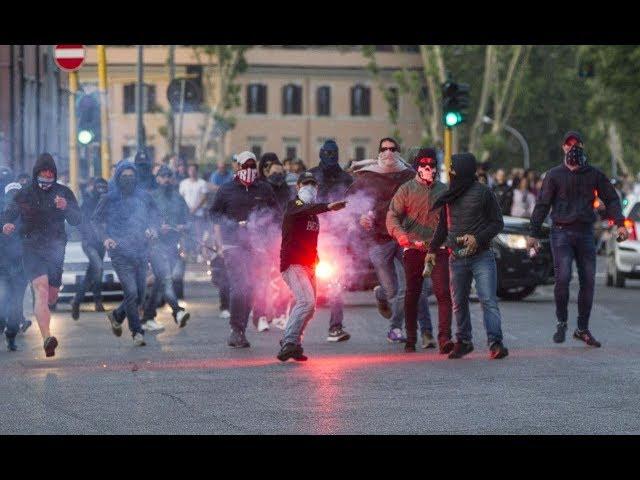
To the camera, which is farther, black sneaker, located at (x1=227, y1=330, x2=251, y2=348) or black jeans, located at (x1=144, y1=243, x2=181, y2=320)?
black jeans, located at (x1=144, y1=243, x2=181, y2=320)

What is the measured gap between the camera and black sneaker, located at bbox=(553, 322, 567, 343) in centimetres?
1750

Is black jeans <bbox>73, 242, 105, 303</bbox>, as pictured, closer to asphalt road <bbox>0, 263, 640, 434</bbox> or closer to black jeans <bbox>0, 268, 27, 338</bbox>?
asphalt road <bbox>0, 263, 640, 434</bbox>

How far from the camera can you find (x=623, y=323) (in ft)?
67.5

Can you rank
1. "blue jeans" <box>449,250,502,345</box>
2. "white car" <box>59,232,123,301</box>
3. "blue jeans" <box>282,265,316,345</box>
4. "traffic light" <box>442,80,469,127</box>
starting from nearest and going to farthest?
1. "blue jeans" <box>282,265,316,345</box>
2. "blue jeans" <box>449,250,502,345</box>
3. "white car" <box>59,232,123,301</box>
4. "traffic light" <box>442,80,469,127</box>

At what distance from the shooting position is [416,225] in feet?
56.1

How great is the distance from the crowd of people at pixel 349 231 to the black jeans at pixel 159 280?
0.22m

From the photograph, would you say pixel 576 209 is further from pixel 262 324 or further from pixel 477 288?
pixel 262 324

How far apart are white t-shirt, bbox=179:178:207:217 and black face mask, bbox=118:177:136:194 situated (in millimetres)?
15974

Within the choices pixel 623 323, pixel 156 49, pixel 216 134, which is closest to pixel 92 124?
pixel 623 323

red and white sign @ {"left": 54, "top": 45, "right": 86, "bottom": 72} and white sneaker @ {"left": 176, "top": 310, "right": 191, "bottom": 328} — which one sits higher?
red and white sign @ {"left": 54, "top": 45, "right": 86, "bottom": 72}

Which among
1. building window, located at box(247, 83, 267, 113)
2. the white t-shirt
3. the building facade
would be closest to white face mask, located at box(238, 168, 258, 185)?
the white t-shirt

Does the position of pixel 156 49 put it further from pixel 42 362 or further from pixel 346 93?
pixel 42 362

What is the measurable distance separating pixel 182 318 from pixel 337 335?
228 cm

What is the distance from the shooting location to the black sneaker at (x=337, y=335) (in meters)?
18.2
